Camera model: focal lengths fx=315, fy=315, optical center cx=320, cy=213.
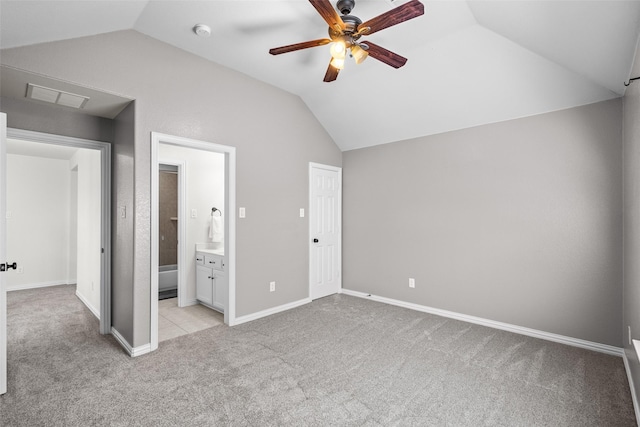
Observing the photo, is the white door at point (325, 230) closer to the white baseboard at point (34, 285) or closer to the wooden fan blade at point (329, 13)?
the wooden fan blade at point (329, 13)

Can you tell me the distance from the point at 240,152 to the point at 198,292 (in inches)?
81.6

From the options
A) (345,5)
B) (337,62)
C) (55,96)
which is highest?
(345,5)

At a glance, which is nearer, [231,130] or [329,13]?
[329,13]

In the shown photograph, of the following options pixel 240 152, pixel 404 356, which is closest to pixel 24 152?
pixel 240 152

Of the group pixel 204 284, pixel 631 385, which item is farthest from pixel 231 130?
pixel 631 385

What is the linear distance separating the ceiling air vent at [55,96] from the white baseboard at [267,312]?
2553mm

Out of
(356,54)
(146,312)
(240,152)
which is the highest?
(356,54)

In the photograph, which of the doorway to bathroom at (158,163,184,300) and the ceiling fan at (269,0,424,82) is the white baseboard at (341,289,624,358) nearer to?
the ceiling fan at (269,0,424,82)

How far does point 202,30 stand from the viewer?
2691mm

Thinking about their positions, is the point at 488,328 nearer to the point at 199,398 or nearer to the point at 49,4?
the point at 199,398

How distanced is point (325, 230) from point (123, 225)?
2.60 m

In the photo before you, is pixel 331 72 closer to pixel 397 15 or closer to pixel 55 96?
pixel 397 15

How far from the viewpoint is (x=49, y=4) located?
1873 millimetres

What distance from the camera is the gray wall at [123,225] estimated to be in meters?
2.84
